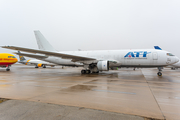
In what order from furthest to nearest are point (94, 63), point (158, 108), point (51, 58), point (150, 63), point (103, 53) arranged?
1. point (51, 58)
2. point (103, 53)
3. point (94, 63)
4. point (150, 63)
5. point (158, 108)

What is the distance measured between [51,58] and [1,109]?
1494 cm

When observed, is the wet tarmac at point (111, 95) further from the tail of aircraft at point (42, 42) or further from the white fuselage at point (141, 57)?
the tail of aircraft at point (42, 42)

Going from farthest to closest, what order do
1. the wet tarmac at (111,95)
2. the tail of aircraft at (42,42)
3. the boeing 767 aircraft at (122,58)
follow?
the tail of aircraft at (42,42), the boeing 767 aircraft at (122,58), the wet tarmac at (111,95)

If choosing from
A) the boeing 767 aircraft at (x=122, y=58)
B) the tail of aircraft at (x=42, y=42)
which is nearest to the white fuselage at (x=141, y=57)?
the boeing 767 aircraft at (x=122, y=58)

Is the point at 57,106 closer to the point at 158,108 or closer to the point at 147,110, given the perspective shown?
the point at 147,110

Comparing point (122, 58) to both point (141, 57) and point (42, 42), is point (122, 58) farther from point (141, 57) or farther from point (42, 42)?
point (42, 42)

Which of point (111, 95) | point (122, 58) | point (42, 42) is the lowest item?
point (111, 95)

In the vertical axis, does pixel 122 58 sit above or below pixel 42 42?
below

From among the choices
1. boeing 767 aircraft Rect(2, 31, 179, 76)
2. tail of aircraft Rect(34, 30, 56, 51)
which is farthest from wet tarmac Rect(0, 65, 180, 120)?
tail of aircraft Rect(34, 30, 56, 51)

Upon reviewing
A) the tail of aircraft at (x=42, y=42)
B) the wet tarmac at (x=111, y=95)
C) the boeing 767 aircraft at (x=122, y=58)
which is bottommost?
the wet tarmac at (x=111, y=95)

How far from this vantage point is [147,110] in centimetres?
346

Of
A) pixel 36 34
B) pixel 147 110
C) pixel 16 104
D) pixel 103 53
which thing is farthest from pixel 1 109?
pixel 36 34

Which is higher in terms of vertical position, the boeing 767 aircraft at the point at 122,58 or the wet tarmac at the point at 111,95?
the boeing 767 aircraft at the point at 122,58

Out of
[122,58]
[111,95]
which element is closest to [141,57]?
[122,58]
